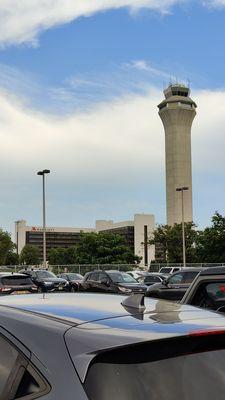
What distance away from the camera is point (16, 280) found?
2155 cm

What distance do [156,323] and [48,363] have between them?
1.72ft

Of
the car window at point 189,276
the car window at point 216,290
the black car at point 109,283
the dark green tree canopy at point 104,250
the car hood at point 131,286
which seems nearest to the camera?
the car window at point 216,290

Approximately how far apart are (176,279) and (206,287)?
45.9 ft

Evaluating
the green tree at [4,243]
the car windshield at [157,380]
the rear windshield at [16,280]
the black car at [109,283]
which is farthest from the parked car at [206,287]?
the green tree at [4,243]

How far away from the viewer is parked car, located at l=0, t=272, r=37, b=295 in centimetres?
2088

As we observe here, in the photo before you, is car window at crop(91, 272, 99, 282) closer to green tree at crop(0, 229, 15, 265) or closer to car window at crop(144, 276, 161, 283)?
car window at crop(144, 276, 161, 283)

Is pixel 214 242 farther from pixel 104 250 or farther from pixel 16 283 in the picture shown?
pixel 16 283

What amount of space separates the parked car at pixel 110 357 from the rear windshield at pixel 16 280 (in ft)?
62.4

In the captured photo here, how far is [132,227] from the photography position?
138250 mm

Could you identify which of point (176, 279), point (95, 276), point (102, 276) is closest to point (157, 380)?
point (176, 279)

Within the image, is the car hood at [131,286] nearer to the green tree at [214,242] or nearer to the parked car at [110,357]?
the parked car at [110,357]

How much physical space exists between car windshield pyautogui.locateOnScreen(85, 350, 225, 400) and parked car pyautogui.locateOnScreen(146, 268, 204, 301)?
40.5 ft

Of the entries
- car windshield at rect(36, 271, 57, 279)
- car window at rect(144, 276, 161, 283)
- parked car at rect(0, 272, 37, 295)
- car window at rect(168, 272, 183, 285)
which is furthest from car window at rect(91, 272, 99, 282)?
car window at rect(144, 276, 161, 283)

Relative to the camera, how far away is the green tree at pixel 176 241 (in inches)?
2827
